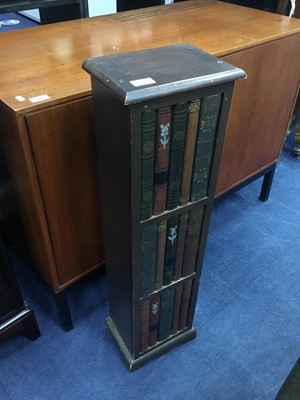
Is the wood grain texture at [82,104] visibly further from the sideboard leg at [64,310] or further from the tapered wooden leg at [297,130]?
the tapered wooden leg at [297,130]

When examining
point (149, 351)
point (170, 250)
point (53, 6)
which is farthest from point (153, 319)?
point (53, 6)

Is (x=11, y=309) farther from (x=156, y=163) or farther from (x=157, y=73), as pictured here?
(x=157, y=73)

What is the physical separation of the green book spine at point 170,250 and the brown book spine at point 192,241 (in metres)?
0.04

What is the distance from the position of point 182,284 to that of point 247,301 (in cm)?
48

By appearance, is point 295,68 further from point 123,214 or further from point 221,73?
point 123,214

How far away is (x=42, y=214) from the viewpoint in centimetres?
95

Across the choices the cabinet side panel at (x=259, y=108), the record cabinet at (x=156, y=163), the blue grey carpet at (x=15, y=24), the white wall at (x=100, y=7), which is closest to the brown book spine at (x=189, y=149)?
the record cabinet at (x=156, y=163)

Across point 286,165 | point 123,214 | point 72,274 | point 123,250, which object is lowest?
point 286,165

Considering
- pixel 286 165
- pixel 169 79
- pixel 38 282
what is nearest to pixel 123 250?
pixel 169 79

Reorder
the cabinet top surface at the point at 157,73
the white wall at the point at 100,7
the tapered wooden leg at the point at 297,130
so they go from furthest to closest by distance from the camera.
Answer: the white wall at the point at 100,7 → the tapered wooden leg at the point at 297,130 → the cabinet top surface at the point at 157,73

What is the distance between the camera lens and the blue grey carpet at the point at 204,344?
1152 mm

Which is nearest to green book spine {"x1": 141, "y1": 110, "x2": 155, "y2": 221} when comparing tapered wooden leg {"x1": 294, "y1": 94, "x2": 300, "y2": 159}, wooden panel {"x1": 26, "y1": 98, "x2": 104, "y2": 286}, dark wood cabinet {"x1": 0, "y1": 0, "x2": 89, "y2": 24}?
wooden panel {"x1": 26, "y1": 98, "x2": 104, "y2": 286}

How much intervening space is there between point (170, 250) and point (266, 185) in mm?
1084

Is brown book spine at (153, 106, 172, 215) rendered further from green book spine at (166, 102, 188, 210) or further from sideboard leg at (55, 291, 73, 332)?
sideboard leg at (55, 291, 73, 332)
